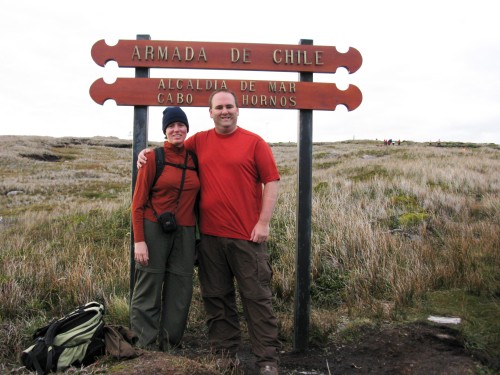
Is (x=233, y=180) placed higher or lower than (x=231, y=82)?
lower

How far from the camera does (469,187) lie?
33.9 ft

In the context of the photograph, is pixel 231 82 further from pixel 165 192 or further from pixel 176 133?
pixel 165 192

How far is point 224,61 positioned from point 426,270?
341cm

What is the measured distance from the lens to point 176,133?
371 cm

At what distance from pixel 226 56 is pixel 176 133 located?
102 cm

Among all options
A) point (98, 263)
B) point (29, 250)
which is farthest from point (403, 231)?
point (29, 250)

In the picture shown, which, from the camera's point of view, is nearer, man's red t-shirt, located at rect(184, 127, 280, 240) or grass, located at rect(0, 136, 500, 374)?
man's red t-shirt, located at rect(184, 127, 280, 240)

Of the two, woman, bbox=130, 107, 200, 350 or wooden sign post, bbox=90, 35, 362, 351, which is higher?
wooden sign post, bbox=90, 35, 362, 351

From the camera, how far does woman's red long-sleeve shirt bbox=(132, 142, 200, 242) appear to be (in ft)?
12.0

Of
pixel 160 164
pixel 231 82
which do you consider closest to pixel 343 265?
pixel 231 82

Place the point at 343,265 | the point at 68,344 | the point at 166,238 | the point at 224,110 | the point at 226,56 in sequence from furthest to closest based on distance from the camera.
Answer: the point at 343,265, the point at 226,56, the point at 166,238, the point at 224,110, the point at 68,344

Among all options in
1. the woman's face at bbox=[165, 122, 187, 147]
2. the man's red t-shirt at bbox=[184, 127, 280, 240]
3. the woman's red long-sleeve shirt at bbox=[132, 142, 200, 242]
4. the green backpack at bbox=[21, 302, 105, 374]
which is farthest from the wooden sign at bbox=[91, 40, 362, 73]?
the green backpack at bbox=[21, 302, 105, 374]

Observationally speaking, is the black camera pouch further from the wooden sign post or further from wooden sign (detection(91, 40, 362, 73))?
wooden sign (detection(91, 40, 362, 73))

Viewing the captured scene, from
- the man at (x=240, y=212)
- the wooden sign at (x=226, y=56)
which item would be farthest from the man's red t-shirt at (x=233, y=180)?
the wooden sign at (x=226, y=56)
